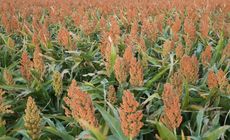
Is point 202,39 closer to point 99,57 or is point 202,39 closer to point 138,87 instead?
point 99,57

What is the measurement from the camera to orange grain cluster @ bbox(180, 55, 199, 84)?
7.65ft

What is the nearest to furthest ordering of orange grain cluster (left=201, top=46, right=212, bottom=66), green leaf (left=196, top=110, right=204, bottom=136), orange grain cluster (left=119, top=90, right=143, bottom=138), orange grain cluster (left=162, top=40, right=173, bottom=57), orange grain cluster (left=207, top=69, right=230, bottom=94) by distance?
orange grain cluster (left=119, top=90, right=143, bottom=138), green leaf (left=196, top=110, right=204, bottom=136), orange grain cluster (left=207, top=69, right=230, bottom=94), orange grain cluster (left=201, top=46, right=212, bottom=66), orange grain cluster (left=162, top=40, right=173, bottom=57)

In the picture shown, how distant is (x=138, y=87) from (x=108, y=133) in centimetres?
52

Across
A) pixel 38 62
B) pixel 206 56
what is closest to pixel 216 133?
pixel 206 56

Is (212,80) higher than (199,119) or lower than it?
higher

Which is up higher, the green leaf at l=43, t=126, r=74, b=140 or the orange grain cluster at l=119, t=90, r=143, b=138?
the orange grain cluster at l=119, t=90, r=143, b=138

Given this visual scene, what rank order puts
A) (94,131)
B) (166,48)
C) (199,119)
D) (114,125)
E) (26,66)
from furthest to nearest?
(166,48)
(26,66)
(199,119)
(114,125)
(94,131)

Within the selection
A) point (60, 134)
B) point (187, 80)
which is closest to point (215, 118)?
point (187, 80)

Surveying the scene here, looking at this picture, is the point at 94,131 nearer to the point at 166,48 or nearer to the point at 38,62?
the point at 38,62

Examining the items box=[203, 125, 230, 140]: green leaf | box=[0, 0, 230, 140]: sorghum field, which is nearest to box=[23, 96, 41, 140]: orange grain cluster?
box=[0, 0, 230, 140]: sorghum field

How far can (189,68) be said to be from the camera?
92.2 inches

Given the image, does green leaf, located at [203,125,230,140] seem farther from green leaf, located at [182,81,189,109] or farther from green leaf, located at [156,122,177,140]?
green leaf, located at [182,81,189,109]

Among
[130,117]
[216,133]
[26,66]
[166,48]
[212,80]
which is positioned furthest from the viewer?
[166,48]

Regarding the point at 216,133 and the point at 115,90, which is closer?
the point at 216,133
